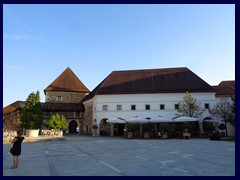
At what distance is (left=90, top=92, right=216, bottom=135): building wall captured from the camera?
3834 centimetres

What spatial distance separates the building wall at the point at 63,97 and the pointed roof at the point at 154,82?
985cm

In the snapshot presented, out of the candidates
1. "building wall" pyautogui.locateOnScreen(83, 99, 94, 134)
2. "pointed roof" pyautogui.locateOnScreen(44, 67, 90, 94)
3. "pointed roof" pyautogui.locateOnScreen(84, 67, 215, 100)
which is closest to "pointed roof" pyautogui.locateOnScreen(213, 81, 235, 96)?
"pointed roof" pyautogui.locateOnScreen(84, 67, 215, 100)

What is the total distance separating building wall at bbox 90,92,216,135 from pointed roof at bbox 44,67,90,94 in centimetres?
1227

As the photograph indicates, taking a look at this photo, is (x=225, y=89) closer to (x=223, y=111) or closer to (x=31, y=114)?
(x=223, y=111)

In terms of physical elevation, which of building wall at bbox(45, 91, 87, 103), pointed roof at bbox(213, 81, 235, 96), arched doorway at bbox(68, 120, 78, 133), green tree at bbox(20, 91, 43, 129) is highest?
pointed roof at bbox(213, 81, 235, 96)

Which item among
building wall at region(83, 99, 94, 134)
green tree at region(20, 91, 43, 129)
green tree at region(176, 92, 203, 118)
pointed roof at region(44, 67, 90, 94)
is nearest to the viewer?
green tree at region(20, 91, 43, 129)

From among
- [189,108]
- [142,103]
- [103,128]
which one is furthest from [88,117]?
[189,108]

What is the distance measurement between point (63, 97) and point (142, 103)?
17673mm

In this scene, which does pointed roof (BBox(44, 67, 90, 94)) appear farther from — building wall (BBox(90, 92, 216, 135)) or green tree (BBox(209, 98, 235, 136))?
green tree (BBox(209, 98, 235, 136))

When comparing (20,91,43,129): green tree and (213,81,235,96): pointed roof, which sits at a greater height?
(213,81,235,96): pointed roof

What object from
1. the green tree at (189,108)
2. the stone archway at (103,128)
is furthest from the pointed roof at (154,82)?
the stone archway at (103,128)

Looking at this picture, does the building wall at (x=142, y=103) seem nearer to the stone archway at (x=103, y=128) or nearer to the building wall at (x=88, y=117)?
the stone archway at (x=103, y=128)
